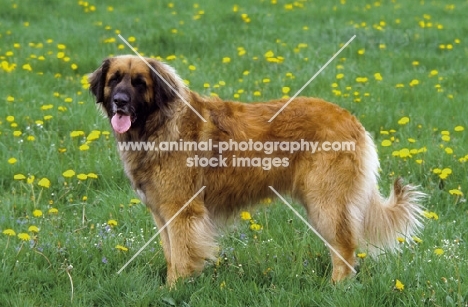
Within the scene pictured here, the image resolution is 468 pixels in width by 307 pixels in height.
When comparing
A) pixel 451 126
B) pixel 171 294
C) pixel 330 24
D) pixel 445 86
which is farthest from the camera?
pixel 330 24

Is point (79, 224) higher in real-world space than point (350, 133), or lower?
lower

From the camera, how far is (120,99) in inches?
161

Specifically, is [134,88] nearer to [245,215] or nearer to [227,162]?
[227,162]

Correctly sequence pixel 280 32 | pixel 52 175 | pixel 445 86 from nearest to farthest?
pixel 52 175
pixel 445 86
pixel 280 32

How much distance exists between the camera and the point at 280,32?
10.3 metres

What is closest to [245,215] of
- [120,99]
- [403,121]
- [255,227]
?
[255,227]

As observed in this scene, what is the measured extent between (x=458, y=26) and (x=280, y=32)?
9.70ft

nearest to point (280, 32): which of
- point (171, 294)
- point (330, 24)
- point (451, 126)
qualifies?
point (330, 24)

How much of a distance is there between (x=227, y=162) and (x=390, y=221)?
3.62 feet

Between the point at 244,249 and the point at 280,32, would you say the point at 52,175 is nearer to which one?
the point at 244,249

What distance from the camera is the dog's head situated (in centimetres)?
418

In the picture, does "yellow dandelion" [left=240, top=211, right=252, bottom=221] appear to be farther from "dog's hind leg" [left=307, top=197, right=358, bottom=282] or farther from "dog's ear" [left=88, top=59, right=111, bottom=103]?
"dog's ear" [left=88, top=59, right=111, bottom=103]

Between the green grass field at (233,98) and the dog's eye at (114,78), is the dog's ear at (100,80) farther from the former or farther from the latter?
the green grass field at (233,98)

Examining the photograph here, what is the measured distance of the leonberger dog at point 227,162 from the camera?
14.0ft
